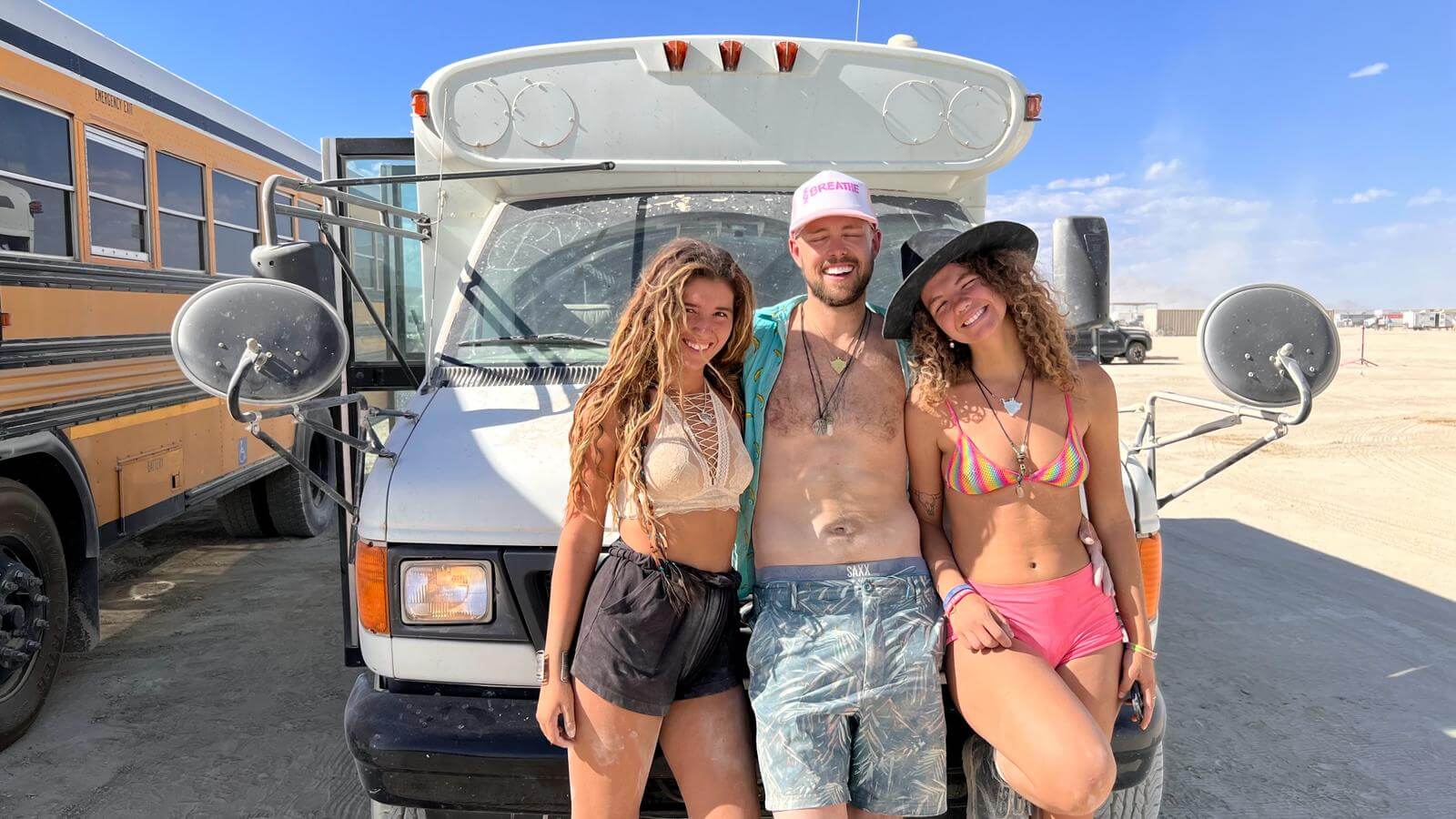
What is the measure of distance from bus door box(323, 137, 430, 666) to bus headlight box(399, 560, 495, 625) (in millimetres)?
586

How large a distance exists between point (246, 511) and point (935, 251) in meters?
7.07

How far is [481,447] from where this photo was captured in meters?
2.63

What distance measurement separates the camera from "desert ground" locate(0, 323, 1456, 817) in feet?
12.0

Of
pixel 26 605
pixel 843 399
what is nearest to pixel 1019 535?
pixel 843 399

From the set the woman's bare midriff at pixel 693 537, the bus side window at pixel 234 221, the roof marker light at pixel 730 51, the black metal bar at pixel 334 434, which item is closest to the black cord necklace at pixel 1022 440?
the woman's bare midriff at pixel 693 537

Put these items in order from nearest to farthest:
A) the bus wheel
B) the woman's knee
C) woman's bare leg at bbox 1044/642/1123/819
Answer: the woman's knee
woman's bare leg at bbox 1044/642/1123/819
the bus wheel

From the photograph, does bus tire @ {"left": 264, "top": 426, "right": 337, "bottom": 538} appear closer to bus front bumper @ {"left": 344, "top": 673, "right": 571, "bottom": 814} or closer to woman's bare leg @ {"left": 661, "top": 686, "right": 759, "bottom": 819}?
bus front bumper @ {"left": 344, "top": 673, "right": 571, "bottom": 814}

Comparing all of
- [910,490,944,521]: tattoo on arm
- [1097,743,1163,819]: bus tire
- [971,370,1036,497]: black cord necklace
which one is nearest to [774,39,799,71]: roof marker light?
[971,370,1036,497]: black cord necklace

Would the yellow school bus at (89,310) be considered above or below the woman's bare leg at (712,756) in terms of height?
above

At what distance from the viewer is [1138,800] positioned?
9.26 ft

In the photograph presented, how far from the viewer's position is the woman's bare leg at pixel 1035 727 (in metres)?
2.08

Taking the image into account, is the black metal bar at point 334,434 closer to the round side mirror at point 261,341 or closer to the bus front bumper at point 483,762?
the round side mirror at point 261,341

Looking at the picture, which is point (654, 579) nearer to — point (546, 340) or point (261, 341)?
point (261, 341)

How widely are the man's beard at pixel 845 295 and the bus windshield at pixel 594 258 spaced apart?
0.84 metres
